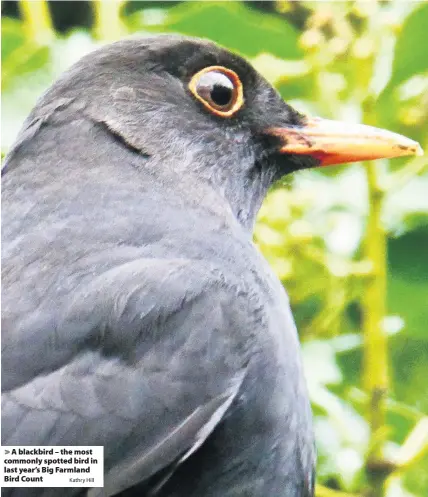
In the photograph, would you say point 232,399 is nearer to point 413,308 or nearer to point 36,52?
point 413,308

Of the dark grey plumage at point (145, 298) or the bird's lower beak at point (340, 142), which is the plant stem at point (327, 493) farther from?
the bird's lower beak at point (340, 142)

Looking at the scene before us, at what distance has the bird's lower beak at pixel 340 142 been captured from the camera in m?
2.90

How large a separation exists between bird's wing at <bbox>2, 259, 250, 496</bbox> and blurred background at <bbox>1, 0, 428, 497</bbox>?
1.85 feet

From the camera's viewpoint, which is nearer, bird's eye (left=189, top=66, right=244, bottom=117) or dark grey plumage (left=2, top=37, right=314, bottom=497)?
dark grey plumage (left=2, top=37, right=314, bottom=497)

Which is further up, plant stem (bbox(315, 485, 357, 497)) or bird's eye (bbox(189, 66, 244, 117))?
bird's eye (bbox(189, 66, 244, 117))

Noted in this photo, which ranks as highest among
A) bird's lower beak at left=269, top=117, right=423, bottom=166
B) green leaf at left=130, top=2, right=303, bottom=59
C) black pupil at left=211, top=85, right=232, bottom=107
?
green leaf at left=130, top=2, right=303, bottom=59

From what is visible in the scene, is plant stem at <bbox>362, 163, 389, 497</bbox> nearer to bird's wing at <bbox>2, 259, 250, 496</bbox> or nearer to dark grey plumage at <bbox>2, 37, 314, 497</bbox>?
dark grey plumage at <bbox>2, 37, 314, 497</bbox>

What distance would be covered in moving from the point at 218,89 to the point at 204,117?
8cm

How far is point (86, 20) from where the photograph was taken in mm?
4578

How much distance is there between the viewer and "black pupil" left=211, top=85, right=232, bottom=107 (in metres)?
2.93

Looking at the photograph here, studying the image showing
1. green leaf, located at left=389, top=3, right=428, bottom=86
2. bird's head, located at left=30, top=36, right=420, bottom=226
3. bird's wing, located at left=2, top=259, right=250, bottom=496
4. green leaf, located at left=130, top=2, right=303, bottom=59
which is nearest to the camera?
bird's wing, located at left=2, top=259, right=250, bottom=496

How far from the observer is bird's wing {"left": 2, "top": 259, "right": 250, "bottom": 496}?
2.17 meters

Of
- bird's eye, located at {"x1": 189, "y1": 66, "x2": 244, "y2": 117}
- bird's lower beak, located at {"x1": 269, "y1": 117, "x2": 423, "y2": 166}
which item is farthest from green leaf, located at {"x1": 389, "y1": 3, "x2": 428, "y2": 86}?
bird's eye, located at {"x1": 189, "y1": 66, "x2": 244, "y2": 117}

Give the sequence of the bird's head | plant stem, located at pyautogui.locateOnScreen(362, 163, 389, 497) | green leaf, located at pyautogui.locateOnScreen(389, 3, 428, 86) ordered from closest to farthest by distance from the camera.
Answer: plant stem, located at pyautogui.locateOnScreen(362, 163, 389, 497)
the bird's head
green leaf, located at pyautogui.locateOnScreen(389, 3, 428, 86)
